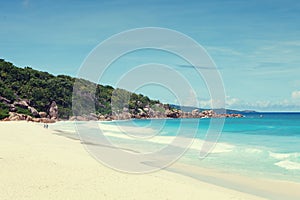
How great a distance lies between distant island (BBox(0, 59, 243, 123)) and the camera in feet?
224

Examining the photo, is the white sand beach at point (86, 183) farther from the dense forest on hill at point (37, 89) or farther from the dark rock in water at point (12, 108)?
the dark rock in water at point (12, 108)

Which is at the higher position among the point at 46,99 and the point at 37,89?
the point at 37,89

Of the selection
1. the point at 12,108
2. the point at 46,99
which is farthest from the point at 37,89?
the point at 12,108

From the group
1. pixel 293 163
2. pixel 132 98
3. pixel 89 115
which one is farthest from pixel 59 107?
pixel 293 163

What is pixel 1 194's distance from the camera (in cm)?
990

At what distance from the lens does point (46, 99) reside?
257 ft

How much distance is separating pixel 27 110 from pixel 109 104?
119ft

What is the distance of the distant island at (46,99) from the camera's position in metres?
68.4

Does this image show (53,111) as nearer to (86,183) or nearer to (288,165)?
(288,165)

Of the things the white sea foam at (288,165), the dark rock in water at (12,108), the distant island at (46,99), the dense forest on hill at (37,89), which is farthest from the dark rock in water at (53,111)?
the white sea foam at (288,165)

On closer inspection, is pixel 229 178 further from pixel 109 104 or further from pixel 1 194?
pixel 109 104

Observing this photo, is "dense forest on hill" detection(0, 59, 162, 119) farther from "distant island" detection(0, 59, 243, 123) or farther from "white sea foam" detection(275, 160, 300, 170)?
"white sea foam" detection(275, 160, 300, 170)

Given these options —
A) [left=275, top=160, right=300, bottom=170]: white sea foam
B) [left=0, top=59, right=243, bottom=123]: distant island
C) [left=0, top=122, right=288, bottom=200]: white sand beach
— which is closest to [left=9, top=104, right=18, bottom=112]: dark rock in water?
[left=0, top=59, right=243, bottom=123]: distant island

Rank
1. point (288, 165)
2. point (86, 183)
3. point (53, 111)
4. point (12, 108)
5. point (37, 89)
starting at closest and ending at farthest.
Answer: point (86, 183), point (288, 165), point (12, 108), point (37, 89), point (53, 111)
